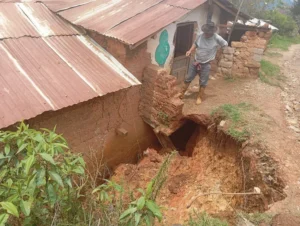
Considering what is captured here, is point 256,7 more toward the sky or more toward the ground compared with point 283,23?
more toward the sky

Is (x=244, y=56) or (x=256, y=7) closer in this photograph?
(x=244, y=56)

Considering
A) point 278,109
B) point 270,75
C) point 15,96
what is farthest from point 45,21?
point 270,75

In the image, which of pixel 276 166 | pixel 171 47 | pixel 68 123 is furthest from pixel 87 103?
pixel 276 166

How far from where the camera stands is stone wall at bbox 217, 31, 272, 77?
325 inches

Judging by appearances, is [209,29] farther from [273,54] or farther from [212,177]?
[273,54]

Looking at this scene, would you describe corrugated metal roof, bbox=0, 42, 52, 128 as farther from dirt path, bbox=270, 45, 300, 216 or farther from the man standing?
dirt path, bbox=270, 45, 300, 216

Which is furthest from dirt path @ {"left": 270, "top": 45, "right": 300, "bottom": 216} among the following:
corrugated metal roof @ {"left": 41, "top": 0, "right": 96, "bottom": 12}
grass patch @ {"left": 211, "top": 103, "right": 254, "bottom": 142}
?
corrugated metal roof @ {"left": 41, "top": 0, "right": 96, "bottom": 12}

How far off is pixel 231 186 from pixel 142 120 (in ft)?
9.27

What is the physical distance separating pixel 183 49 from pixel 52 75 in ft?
16.4

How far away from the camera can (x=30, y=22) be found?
624 cm

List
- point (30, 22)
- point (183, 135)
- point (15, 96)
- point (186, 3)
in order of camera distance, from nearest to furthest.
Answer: point (15, 96)
point (30, 22)
point (186, 3)
point (183, 135)

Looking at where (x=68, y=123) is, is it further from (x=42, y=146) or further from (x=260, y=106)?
(x=260, y=106)

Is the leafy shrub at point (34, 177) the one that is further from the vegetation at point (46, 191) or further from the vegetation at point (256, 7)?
the vegetation at point (256, 7)

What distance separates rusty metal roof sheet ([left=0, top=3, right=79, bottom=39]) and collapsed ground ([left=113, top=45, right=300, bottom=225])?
11.7ft
